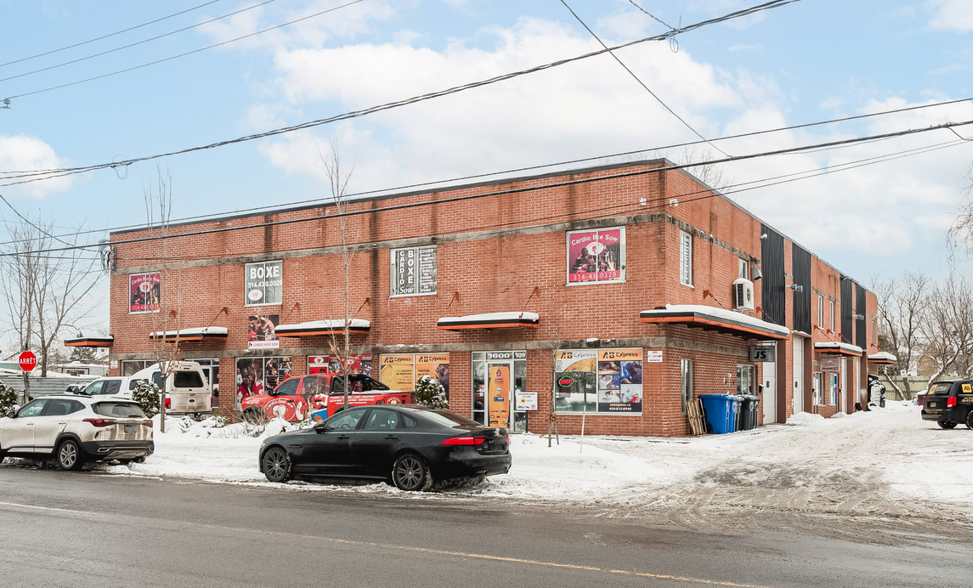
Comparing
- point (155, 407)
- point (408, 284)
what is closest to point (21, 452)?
point (155, 407)

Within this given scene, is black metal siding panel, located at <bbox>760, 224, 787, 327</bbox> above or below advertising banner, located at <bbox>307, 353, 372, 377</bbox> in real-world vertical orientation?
above

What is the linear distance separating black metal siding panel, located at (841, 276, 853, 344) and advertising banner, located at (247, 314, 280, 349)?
100ft

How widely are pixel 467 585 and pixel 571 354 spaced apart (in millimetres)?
18231

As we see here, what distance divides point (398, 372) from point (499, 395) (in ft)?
12.5

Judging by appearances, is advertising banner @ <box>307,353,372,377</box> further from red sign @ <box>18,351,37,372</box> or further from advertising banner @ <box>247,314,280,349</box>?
red sign @ <box>18,351,37,372</box>

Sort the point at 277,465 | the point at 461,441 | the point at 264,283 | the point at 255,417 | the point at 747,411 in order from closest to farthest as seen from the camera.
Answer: the point at 461,441 → the point at 277,465 → the point at 255,417 → the point at 747,411 → the point at 264,283

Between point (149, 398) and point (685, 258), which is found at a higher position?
point (685, 258)

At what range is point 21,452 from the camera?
58.9ft

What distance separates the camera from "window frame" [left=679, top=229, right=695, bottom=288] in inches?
1011

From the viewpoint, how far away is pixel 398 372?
28406 millimetres

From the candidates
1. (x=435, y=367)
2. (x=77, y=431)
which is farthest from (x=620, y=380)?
(x=77, y=431)

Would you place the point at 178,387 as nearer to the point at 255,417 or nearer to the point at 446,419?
the point at 255,417

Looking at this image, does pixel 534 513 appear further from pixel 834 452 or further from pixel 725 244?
pixel 725 244

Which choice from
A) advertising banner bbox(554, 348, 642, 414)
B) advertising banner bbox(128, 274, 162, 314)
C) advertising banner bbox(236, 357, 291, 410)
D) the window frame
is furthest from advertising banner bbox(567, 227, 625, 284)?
advertising banner bbox(128, 274, 162, 314)
